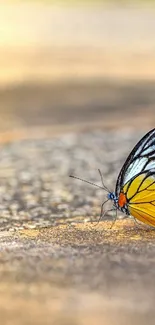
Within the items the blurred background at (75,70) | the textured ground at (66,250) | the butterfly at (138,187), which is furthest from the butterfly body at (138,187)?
the blurred background at (75,70)

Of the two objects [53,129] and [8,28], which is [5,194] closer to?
[53,129]

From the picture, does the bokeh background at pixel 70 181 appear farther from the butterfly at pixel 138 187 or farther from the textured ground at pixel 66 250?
the butterfly at pixel 138 187

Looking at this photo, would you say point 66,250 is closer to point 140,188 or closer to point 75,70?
point 140,188

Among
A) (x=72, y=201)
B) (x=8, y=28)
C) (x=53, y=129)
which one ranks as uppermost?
(x=8, y=28)

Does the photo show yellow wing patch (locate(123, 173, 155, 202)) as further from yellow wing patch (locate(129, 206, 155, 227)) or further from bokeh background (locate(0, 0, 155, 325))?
bokeh background (locate(0, 0, 155, 325))

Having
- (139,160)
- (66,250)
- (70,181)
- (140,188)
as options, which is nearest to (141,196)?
(140,188)

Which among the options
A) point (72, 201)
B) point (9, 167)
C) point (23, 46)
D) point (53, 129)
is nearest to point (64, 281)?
point (72, 201)
